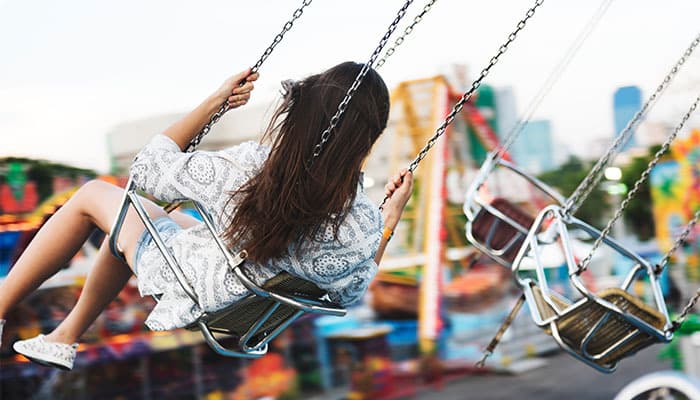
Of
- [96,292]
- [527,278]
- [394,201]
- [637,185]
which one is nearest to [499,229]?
[527,278]

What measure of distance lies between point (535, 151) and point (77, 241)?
6623 millimetres

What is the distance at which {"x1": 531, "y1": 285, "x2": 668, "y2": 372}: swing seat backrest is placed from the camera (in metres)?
2.37

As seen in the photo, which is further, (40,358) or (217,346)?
(40,358)

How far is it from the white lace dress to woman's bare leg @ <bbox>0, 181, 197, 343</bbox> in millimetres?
132

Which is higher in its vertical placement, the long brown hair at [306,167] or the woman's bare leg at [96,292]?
the long brown hair at [306,167]

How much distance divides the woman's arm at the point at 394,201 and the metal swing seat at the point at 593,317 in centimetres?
64

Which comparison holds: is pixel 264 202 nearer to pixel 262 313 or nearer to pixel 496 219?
pixel 262 313

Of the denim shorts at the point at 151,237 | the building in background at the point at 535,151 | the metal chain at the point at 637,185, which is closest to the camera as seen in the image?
the denim shorts at the point at 151,237

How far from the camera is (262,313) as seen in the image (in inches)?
70.1

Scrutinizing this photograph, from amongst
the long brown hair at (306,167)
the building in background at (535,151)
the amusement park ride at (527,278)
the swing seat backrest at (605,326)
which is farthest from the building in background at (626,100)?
the long brown hair at (306,167)

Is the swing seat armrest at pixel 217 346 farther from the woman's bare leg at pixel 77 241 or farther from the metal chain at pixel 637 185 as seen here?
the metal chain at pixel 637 185

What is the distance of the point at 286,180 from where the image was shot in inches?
62.9

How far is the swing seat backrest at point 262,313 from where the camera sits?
1.68m

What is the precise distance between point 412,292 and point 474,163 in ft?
4.30
